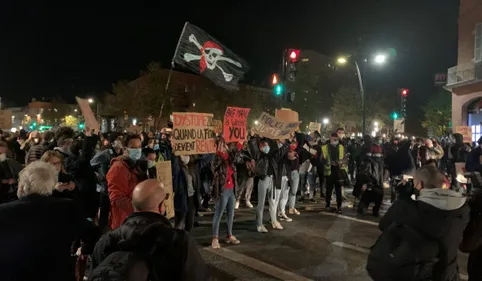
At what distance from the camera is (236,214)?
10.2m

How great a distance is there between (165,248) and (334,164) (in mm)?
8727

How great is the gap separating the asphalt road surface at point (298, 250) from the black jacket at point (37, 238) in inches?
120

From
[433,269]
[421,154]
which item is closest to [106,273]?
[433,269]

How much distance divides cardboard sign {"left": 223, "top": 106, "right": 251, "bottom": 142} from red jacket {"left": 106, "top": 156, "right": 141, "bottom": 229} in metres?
2.92

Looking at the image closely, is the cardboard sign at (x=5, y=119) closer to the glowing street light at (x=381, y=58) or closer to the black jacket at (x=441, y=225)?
the glowing street light at (x=381, y=58)

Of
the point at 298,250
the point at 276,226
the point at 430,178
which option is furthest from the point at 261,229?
the point at 430,178

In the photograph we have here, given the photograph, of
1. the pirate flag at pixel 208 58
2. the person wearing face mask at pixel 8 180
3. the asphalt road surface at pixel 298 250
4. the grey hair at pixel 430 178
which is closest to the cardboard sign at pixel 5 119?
the asphalt road surface at pixel 298 250

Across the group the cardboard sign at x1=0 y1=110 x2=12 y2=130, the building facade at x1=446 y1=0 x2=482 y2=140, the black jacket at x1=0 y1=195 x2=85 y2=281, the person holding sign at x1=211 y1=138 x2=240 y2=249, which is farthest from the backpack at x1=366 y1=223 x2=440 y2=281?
the building facade at x1=446 y1=0 x2=482 y2=140

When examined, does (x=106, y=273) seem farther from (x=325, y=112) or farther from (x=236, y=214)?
(x=325, y=112)

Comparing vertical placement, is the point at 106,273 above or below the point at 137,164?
below

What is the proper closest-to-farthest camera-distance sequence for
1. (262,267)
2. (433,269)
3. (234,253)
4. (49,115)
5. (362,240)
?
1. (433,269)
2. (262,267)
3. (234,253)
4. (362,240)
5. (49,115)

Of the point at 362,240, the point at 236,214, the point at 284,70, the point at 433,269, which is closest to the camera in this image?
the point at 433,269

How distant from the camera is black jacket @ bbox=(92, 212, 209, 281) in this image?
7.46 feet

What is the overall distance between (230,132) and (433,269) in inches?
207
